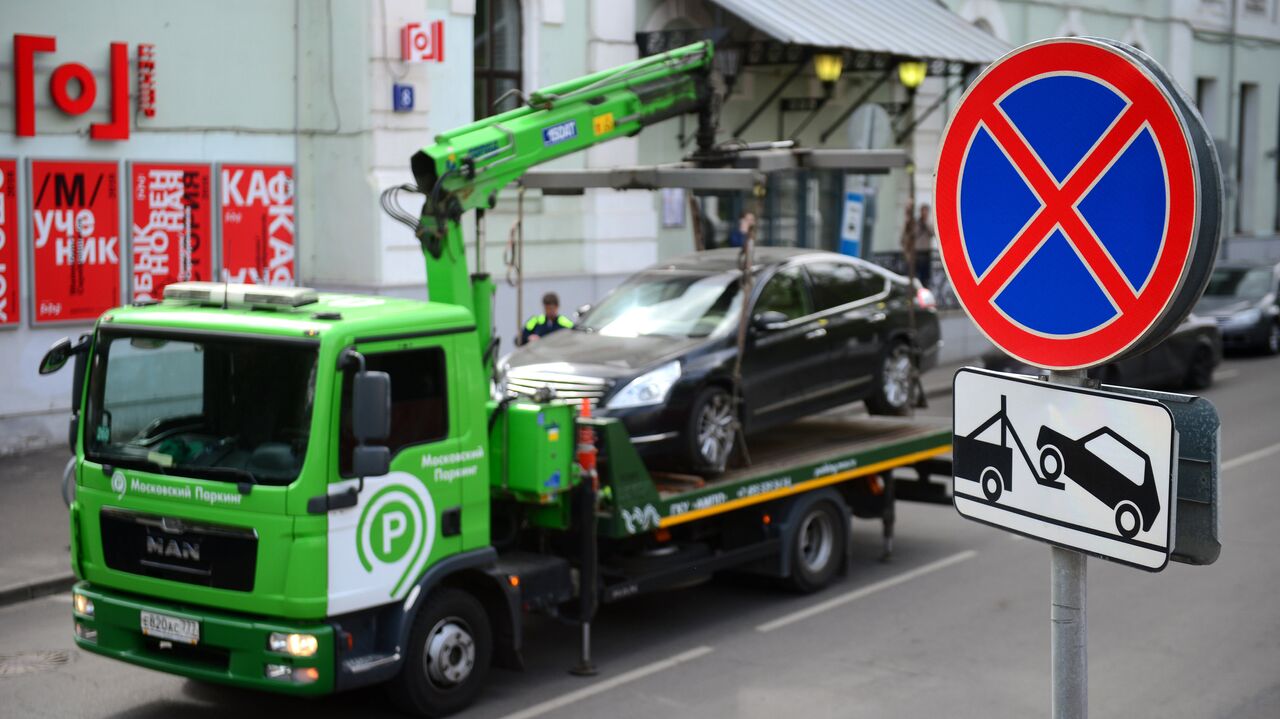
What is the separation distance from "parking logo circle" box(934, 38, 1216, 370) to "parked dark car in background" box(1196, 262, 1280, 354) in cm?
2407

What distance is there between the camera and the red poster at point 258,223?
17312mm

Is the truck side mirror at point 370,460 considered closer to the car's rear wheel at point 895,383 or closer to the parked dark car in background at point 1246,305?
the car's rear wheel at point 895,383

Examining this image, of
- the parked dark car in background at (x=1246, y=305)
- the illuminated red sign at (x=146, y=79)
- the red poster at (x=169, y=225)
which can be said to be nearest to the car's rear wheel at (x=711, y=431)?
the red poster at (x=169, y=225)

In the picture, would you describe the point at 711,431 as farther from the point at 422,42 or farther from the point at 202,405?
the point at 422,42

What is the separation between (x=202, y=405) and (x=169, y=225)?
9766 mm

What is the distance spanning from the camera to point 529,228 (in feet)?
66.0

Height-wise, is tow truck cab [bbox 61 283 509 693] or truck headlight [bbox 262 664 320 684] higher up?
tow truck cab [bbox 61 283 509 693]

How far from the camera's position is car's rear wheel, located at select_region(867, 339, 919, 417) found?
42.3 feet

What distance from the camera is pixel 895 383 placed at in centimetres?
1303

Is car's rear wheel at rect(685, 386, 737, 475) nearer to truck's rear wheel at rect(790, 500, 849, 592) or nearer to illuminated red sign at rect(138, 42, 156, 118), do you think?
truck's rear wheel at rect(790, 500, 849, 592)

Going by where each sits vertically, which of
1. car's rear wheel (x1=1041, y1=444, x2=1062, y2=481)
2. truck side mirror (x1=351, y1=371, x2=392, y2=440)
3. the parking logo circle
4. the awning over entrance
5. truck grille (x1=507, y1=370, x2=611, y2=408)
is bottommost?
truck grille (x1=507, y1=370, x2=611, y2=408)

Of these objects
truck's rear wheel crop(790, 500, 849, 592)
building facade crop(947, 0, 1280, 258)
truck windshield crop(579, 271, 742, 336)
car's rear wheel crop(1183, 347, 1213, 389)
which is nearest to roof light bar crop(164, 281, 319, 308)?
truck windshield crop(579, 271, 742, 336)

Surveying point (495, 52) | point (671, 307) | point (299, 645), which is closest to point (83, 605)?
point (299, 645)

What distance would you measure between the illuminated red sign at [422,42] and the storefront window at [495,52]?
1.76 meters
